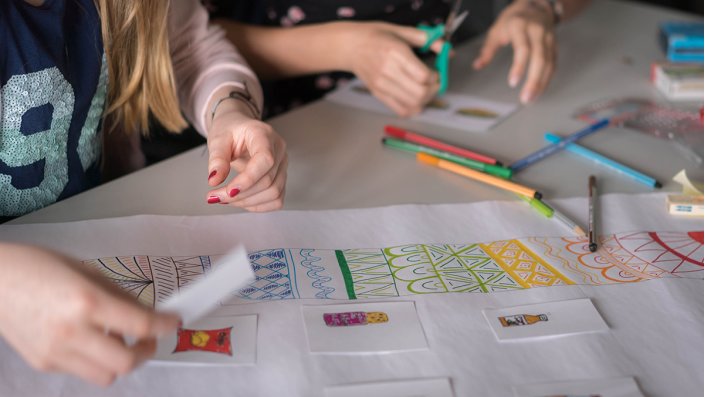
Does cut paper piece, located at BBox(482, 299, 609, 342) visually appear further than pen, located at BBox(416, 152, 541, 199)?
No

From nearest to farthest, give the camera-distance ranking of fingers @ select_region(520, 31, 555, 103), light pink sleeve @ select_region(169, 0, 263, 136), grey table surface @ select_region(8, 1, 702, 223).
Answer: grey table surface @ select_region(8, 1, 702, 223), light pink sleeve @ select_region(169, 0, 263, 136), fingers @ select_region(520, 31, 555, 103)

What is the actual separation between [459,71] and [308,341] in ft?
2.20

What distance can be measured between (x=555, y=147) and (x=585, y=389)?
421 millimetres

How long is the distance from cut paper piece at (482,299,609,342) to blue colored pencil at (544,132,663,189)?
26cm

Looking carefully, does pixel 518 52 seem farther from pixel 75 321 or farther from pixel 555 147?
pixel 75 321

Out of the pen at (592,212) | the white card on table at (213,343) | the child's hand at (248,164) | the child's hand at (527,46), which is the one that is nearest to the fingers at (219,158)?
the child's hand at (248,164)

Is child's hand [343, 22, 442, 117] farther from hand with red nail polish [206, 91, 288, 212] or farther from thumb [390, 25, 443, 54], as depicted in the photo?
hand with red nail polish [206, 91, 288, 212]

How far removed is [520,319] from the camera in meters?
0.61

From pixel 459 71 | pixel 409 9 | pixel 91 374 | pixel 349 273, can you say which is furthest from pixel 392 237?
pixel 409 9

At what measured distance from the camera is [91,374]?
455 mm

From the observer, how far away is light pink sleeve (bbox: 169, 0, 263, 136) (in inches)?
35.7

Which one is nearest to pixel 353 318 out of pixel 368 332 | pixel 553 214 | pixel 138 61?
pixel 368 332

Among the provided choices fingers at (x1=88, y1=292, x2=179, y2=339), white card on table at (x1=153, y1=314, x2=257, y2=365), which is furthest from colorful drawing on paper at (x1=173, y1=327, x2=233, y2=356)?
fingers at (x1=88, y1=292, x2=179, y2=339)

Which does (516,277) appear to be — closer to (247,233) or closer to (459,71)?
(247,233)
